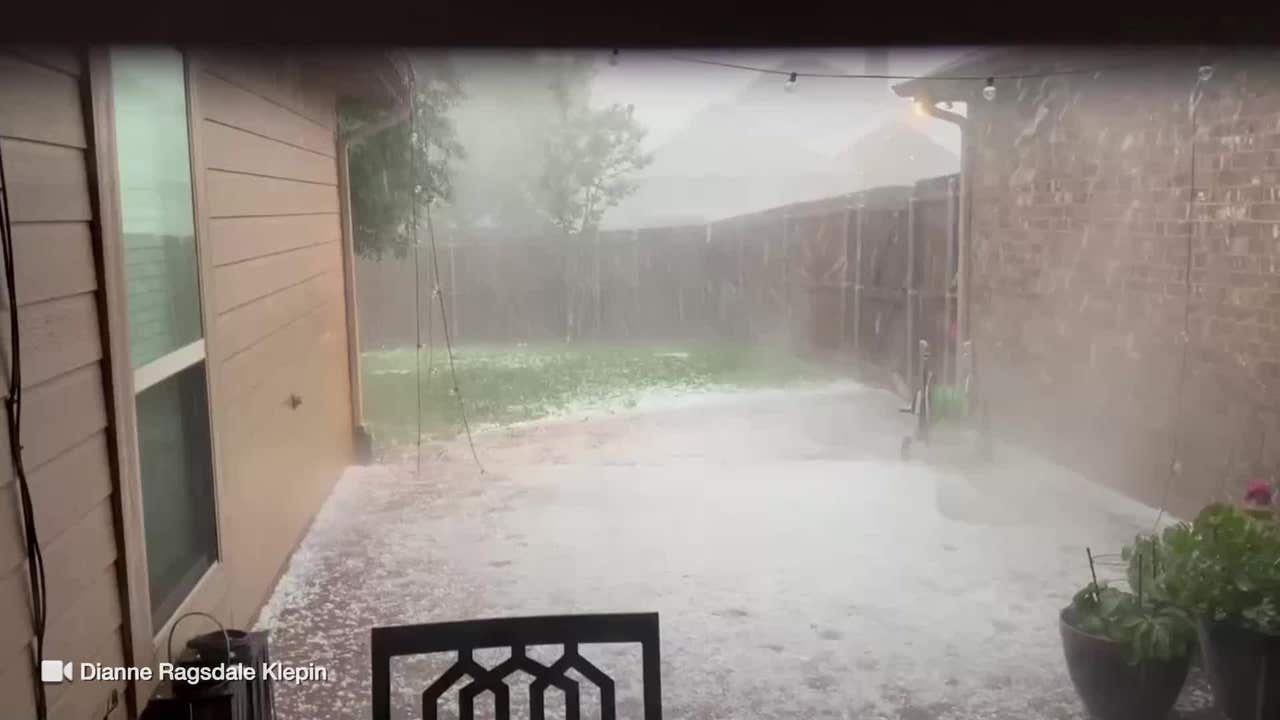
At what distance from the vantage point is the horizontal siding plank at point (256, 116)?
85.8 inches

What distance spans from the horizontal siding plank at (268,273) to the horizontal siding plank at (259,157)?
0.23 m

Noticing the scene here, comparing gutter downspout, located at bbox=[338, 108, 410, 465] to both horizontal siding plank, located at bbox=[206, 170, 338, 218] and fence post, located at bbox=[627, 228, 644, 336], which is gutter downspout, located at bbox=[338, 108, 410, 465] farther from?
fence post, located at bbox=[627, 228, 644, 336]

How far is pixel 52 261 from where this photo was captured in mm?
1276

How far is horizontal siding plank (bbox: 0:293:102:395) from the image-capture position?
119 cm

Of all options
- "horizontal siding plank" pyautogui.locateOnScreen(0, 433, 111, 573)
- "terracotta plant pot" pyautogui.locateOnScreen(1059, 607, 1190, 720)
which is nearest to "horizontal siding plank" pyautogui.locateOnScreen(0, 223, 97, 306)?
"horizontal siding plank" pyautogui.locateOnScreen(0, 433, 111, 573)

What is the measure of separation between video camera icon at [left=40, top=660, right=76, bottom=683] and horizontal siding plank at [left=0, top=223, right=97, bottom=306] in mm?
446

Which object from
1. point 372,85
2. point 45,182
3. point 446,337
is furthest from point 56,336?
point 446,337

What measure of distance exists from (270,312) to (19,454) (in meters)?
1.59

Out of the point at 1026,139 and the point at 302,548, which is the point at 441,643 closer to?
the point at 302,548

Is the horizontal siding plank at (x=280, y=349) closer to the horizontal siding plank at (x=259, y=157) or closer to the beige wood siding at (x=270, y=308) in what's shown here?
the beige wood siding at (x=270, y=308)

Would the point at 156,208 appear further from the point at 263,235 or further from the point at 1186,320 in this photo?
the point at 1186,320

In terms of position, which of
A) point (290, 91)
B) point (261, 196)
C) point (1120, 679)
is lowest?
point (1120, 679)

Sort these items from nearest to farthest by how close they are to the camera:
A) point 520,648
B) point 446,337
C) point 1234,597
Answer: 1. point 520,648
2. point 1234,597
3. point 446,337

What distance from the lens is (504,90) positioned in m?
3.71
